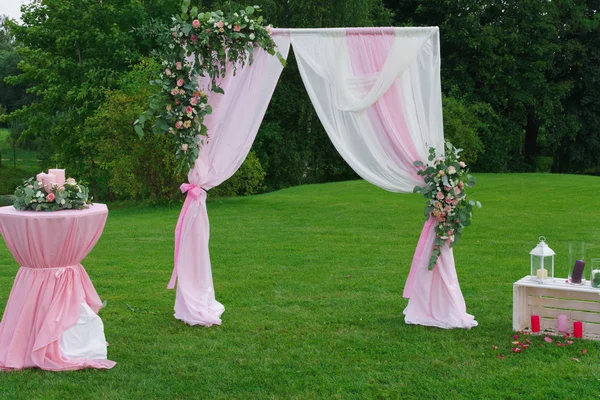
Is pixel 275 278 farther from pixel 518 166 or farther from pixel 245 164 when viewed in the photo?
pixel 518 166

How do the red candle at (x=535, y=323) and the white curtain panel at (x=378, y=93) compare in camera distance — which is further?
the white curtain panel at (x=378, y=93)

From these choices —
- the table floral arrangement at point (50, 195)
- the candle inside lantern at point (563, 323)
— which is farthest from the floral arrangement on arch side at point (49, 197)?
the candle inside lantern at point (563, 323)

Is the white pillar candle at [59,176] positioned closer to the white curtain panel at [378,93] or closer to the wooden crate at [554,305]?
the white curtain panel at [378,93]

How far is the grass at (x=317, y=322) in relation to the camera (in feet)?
14.1

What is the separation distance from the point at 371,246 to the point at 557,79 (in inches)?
727

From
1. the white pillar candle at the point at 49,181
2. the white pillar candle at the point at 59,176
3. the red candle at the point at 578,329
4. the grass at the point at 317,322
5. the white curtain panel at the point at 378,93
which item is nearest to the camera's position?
the grass at the point at 317,322

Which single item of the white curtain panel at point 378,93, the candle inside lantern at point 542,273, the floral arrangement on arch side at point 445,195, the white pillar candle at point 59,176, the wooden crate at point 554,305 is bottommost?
the wooden crate at point 554,305

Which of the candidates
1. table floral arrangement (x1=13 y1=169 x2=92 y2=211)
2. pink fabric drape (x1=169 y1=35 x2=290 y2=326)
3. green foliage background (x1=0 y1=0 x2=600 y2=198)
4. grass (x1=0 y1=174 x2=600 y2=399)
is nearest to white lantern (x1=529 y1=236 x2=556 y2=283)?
grass (x1=0 y1=174 x2=600 y2=399)

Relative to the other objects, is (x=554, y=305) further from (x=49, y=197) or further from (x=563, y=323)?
(x=49, y=197)

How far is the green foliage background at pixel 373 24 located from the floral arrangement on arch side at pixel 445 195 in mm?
13220

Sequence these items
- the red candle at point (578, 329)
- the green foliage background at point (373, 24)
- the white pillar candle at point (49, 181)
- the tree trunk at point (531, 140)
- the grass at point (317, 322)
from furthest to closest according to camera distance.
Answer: the tree trunk at point (531, 140)
the green foliage background at point (373, 24)
the red candle at point (578, 329)
the white pillar candle at point (49, 181)
the grass at point (317, 322)

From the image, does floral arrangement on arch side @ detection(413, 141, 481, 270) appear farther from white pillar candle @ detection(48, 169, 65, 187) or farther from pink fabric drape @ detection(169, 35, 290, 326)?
white pillar candle @ detection(48, 169, 65, 187)

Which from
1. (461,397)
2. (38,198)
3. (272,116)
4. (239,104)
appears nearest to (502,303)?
(461,397)

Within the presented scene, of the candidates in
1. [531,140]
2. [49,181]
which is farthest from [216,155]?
[531,140]
